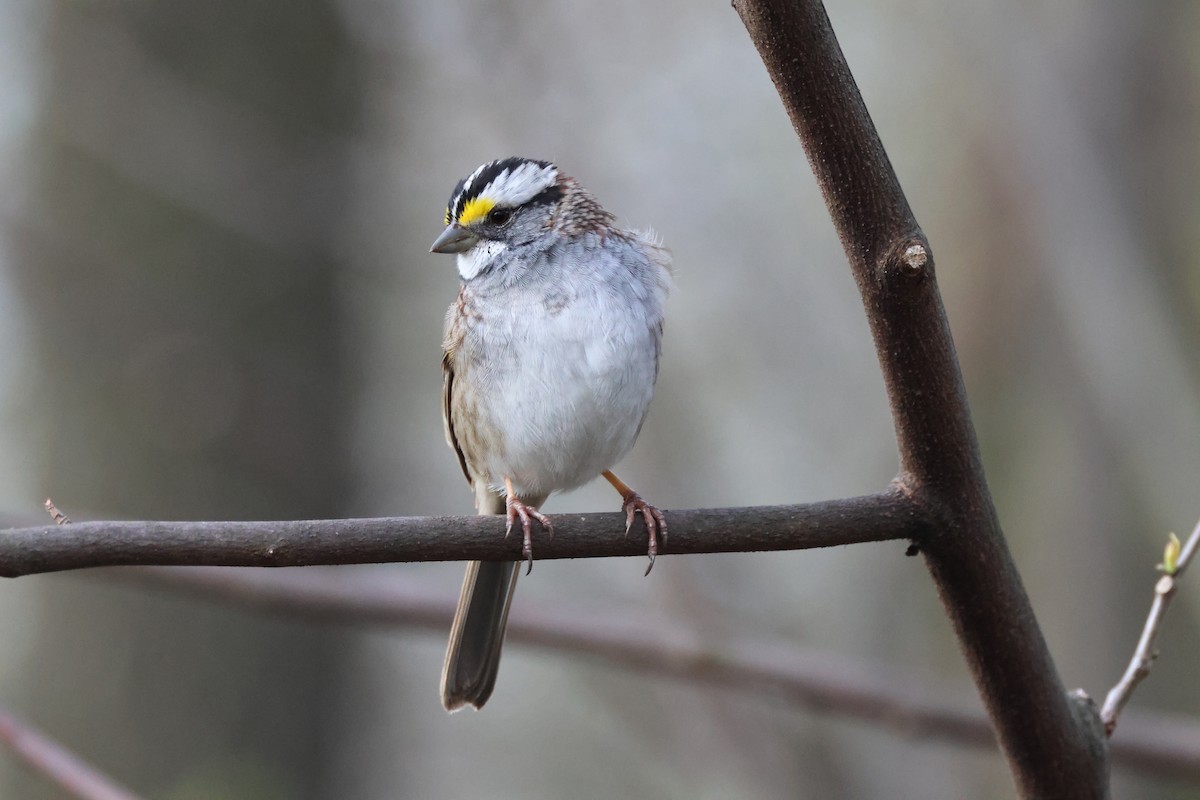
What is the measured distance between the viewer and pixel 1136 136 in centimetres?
528

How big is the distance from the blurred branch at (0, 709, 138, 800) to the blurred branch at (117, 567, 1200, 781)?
1081 millimetres

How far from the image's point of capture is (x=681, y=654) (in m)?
4.05

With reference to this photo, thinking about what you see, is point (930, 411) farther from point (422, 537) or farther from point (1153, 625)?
point (422, 537)

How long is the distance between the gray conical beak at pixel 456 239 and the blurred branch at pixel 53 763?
1578mm

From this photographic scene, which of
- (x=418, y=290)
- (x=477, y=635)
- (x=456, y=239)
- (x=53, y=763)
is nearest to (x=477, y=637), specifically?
(x=477, y=635)

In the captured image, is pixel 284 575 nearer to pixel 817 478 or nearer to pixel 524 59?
pixel 524 59

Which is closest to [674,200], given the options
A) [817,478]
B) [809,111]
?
[817,478]

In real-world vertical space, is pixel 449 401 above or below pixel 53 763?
above

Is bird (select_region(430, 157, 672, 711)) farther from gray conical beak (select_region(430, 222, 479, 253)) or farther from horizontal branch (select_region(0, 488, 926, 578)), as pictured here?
horizontal branch (select_region(0, 488, 926, 578))

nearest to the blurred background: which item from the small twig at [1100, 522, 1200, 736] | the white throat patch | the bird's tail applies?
the bird's tail

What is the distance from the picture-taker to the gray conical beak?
11.0 ft

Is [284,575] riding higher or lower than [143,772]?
higher

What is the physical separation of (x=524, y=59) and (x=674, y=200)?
1281 mm

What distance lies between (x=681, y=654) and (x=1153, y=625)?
6.79 feet
